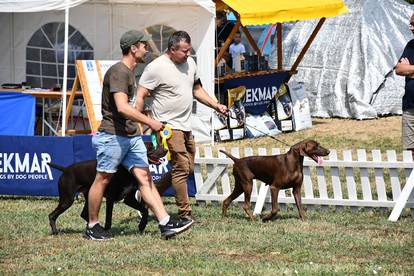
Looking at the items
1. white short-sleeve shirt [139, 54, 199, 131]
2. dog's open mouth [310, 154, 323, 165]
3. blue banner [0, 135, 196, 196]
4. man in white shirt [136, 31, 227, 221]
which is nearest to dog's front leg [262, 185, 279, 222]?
dog's open mouth [310, 154, 323, 165]

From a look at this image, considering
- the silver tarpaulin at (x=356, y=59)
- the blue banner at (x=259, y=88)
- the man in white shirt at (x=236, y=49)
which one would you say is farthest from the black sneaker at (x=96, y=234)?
the silver tarpaulin at (x=356, y=59)

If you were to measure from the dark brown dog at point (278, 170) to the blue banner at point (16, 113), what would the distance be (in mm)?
5468

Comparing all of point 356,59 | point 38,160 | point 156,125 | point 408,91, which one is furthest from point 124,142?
point 356,59

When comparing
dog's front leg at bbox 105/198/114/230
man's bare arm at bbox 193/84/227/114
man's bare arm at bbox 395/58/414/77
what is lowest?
dog's front leg at bbox 105/198/114/230

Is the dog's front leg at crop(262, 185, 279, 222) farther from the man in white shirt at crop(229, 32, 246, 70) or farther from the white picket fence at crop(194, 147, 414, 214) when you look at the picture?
the man in white shirt at crop(229, 32, 246, 70)

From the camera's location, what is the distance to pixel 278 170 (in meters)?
9.35

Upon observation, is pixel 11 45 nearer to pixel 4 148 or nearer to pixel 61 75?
pixel 61 75

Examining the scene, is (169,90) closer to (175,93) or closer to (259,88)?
(175,93)

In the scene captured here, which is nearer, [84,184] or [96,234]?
[96,234]

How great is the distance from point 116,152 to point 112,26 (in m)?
8.49

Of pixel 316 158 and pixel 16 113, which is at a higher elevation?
pixel 16 113

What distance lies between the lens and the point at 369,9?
20.2 meters

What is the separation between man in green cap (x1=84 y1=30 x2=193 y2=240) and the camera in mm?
7941

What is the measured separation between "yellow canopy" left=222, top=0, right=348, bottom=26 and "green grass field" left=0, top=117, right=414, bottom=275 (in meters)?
5.62
